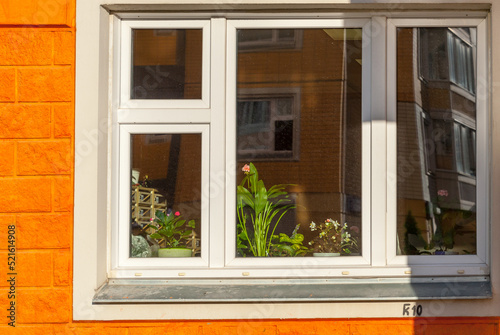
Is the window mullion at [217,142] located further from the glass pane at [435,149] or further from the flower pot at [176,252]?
the glass pane at [435,149]

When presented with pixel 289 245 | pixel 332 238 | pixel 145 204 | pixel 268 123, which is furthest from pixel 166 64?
pixel 332 238

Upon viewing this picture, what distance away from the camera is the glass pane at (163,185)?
5.12 meters

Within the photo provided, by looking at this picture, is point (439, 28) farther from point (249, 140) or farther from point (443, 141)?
Result: point (249, 140)

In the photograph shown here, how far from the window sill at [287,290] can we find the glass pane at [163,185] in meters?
0.25

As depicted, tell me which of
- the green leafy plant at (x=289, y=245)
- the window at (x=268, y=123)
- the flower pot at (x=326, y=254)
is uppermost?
the window at (x=268, y=123)

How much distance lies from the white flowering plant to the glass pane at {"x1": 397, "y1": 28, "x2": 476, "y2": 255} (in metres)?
0.30

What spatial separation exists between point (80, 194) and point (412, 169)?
196cm

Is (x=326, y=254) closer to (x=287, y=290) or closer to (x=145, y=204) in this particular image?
(x=287, y=290)

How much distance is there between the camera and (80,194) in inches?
193

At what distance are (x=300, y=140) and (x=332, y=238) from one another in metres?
0.62

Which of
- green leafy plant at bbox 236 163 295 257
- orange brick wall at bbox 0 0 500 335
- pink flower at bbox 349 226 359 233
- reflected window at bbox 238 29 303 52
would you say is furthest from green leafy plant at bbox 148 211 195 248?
reflected window at bbox 238 29 303 52

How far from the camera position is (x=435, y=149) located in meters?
5.13

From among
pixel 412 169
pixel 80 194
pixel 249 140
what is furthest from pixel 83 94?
pixel 412 169

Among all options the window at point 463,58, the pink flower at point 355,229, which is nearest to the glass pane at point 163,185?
the pink flower at point 355,229
